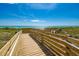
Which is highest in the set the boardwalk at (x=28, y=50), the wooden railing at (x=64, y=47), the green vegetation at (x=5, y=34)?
the green vegetation at (x=5, y=34)

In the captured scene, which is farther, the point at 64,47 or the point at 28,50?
the point at 28,50

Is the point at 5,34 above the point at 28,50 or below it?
above

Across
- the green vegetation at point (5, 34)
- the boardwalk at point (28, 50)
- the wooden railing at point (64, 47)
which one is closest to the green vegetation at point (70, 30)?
the wooden railing at point (64, 47)

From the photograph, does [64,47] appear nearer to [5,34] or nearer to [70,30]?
[70,30]

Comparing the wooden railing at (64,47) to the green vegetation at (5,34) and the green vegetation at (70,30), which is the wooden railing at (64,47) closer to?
the green vegetation at (70,30)

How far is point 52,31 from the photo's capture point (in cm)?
288

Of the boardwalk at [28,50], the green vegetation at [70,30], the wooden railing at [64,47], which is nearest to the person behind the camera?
the wooden railing at [64,47]

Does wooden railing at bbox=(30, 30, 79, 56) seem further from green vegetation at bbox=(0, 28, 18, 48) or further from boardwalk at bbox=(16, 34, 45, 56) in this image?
green vegetation at bbox=(0, 28, 18, 48)

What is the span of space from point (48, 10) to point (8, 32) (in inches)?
21.6

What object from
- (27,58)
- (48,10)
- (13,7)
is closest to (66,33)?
(48,10)

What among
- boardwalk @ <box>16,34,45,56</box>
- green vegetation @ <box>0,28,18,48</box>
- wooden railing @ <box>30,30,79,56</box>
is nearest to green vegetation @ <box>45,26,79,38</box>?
wooden railing @ <box>30,30,79,56</box>

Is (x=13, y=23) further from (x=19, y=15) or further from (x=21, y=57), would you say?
(x=21, y=57)

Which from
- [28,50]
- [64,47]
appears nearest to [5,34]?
[28,50]

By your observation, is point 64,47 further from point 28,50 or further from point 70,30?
point 28,50
